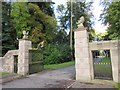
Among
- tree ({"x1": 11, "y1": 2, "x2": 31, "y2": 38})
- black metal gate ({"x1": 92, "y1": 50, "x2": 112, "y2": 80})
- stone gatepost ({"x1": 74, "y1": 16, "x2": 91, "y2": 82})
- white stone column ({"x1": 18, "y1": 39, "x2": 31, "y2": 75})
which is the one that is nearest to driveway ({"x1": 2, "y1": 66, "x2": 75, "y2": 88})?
stone gatepost ({"x1": 74, "y1": 16, "x2": 91, "y2": 82})

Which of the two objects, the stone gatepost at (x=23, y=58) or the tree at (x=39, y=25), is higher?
the tree at (x=39, y=25)

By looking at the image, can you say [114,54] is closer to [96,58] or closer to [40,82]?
[96,58]

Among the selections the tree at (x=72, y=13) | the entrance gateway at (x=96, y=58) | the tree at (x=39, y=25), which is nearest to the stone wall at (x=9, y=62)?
the entrance gateway at (x=96, y=58)

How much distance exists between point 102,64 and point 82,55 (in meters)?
1.14

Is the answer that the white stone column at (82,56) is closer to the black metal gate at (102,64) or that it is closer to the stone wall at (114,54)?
the black metal gate at (102,64)

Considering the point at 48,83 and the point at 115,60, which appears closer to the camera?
the point at 115,60

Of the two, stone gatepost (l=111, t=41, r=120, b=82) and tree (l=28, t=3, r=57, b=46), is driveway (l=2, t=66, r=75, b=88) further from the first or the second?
tree (l=28, t=3, r=57, b=46)

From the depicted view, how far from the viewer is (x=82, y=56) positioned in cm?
793

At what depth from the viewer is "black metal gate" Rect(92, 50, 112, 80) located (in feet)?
24.1

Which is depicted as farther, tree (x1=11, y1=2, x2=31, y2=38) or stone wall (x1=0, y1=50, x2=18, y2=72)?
tree (x1=11, y1=2, x2=31, y2=38)

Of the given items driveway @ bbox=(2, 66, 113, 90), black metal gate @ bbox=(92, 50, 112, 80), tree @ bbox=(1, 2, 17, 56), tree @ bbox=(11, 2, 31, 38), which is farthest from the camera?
tree @ bbox=(11, 2, 31, 38)

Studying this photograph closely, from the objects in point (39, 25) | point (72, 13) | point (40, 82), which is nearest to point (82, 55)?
point (40, 82)

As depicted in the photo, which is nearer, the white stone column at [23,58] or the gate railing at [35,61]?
the white stone column at [23,58]

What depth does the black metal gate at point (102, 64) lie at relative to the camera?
7.36 m
